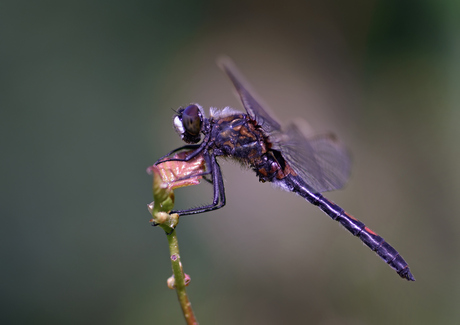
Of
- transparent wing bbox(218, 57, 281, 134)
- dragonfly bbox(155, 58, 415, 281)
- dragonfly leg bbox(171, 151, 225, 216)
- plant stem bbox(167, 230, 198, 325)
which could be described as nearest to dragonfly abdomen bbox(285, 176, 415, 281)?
dragonfly bbox(155, 58, 415, 281)

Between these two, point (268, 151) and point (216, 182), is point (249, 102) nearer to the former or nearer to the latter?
point (268, 151)

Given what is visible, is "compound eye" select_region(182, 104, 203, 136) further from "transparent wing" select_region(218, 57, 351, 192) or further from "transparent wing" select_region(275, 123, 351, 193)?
"transparent wing" select_region(275, 123, 351, 193)

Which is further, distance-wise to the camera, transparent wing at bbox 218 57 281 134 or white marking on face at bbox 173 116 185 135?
white marking on face at bbox 173 116 185 135

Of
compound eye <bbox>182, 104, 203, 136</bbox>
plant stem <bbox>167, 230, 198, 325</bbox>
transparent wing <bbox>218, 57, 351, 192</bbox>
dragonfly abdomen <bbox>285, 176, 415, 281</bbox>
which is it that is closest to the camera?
plant stem <bbox>167, 230, 198, 325</bbox>

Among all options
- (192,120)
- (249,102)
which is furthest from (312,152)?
(192,120)

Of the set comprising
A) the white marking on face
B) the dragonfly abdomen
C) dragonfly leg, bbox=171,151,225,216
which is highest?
the white marking on face

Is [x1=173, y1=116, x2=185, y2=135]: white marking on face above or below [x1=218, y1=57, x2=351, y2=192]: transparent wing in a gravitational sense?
above

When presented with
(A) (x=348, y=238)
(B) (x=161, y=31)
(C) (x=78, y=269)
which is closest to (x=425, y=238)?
(A) (x=348, y=238)

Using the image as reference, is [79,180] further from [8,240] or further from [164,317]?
[164,317]
